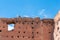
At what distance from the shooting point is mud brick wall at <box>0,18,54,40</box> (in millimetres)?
29922

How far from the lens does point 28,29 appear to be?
3047cm

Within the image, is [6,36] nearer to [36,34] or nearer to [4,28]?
[4,28]

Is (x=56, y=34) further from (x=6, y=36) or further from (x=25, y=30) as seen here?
(x=6, y=36)

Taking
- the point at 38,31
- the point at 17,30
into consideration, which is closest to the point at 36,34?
the point at 38,31

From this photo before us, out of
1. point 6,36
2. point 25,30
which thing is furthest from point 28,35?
point 6,36

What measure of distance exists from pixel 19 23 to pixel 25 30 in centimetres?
112

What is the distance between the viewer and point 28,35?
99.4 feet

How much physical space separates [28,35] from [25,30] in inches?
27.8

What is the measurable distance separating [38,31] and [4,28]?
415 centimetres

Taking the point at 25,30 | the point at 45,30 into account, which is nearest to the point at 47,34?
the point at 45,30

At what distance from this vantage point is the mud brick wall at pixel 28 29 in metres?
29.9

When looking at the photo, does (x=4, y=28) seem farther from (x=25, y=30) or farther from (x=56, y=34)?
(x=56, y=34)

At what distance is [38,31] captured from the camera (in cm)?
3055

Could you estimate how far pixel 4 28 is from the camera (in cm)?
2992
